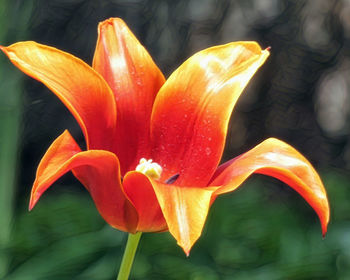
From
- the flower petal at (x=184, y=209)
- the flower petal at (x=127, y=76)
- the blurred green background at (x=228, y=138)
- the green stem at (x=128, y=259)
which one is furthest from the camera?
the blurred green background at (x=228, y=138)

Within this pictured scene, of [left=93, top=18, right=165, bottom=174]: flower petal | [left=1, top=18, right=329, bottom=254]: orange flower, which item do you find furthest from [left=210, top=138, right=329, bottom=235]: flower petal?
[left=93, top=18, right=165, bottom=174]: flower petal

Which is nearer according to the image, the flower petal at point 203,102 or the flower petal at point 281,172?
the flower petal at point 281,172

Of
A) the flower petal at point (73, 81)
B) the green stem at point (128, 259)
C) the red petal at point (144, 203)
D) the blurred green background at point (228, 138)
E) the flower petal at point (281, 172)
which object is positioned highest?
the flower petal at point (73, 81)

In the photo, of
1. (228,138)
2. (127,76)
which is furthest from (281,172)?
(228,138)

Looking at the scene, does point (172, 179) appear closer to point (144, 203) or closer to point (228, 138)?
point (144, 203)

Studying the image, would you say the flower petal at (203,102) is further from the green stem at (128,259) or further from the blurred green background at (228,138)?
the blurred green background at (228,138)

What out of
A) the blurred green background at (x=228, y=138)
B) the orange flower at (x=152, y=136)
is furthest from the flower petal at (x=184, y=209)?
the blurred green background at (x=228, y=138)
